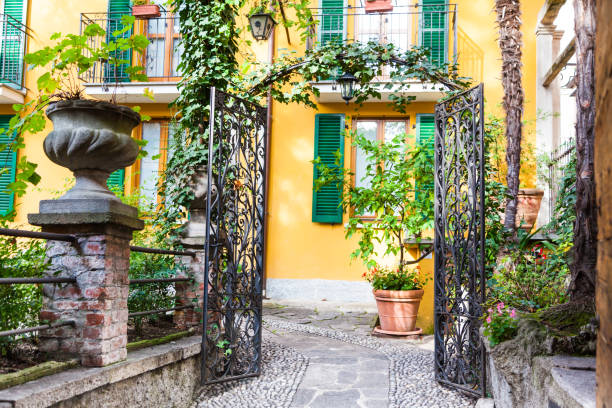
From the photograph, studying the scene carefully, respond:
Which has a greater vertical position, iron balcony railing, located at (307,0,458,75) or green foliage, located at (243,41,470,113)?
iron balcony railing, located at (307,0,458,75)

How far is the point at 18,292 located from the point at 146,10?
8.38m

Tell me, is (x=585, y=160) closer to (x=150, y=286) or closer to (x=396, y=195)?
(x=150, y=286)

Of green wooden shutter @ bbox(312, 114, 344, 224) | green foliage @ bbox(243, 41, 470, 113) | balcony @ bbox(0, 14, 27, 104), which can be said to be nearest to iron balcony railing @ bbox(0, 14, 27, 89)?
balcony @ bbox(0, 14, 27, 104)

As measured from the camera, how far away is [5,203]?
1049 cm

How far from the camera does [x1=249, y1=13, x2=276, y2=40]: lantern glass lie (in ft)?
19.4

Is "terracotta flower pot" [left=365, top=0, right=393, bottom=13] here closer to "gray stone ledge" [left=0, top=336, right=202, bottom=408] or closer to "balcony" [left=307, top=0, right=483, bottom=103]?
"balcony" [left=307, top=0, right=483, bottom=103]

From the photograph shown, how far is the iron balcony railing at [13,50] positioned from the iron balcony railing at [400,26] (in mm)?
5756

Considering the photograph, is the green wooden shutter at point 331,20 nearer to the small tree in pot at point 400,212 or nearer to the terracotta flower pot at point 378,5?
the terracotta flower pot at point 378,5

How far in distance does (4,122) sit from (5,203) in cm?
166

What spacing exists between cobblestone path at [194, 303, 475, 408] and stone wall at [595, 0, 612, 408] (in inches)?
137

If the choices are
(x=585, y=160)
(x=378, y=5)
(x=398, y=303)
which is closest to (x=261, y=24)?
(x=398, y=303)

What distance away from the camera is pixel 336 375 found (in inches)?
192

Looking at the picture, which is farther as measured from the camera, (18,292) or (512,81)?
(512,81)

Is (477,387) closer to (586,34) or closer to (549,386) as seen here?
(549,386)
